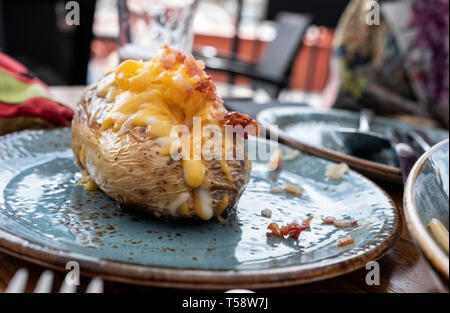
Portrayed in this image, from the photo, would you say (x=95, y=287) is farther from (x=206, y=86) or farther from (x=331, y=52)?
(x=331, y=52)

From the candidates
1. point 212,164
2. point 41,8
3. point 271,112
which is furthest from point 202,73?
point 41,8

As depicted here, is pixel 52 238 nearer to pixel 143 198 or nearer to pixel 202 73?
pixel 143 198

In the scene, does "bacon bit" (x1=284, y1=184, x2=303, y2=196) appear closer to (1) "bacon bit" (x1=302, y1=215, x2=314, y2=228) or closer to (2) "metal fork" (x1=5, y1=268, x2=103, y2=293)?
(1) "bacon bit" (x1=302, y1=215, x2=314, y2=228)

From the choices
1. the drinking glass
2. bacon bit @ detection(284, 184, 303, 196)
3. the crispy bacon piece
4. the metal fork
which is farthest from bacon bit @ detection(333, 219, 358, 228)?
the drinking glass

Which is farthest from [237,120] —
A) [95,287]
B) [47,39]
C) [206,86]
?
[47,39]

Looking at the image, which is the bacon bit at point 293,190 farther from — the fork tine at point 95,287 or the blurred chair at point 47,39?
the blurred chair at point 47,39

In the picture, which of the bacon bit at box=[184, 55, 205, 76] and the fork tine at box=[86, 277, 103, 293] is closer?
the fork tine at box=[86, 277, 103, 293]

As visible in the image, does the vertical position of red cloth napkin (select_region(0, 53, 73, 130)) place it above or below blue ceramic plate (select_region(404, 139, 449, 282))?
below

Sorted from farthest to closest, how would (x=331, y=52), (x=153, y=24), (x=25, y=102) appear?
(x=331, y=52), (x=153, y=24), (x=25, y=102)
